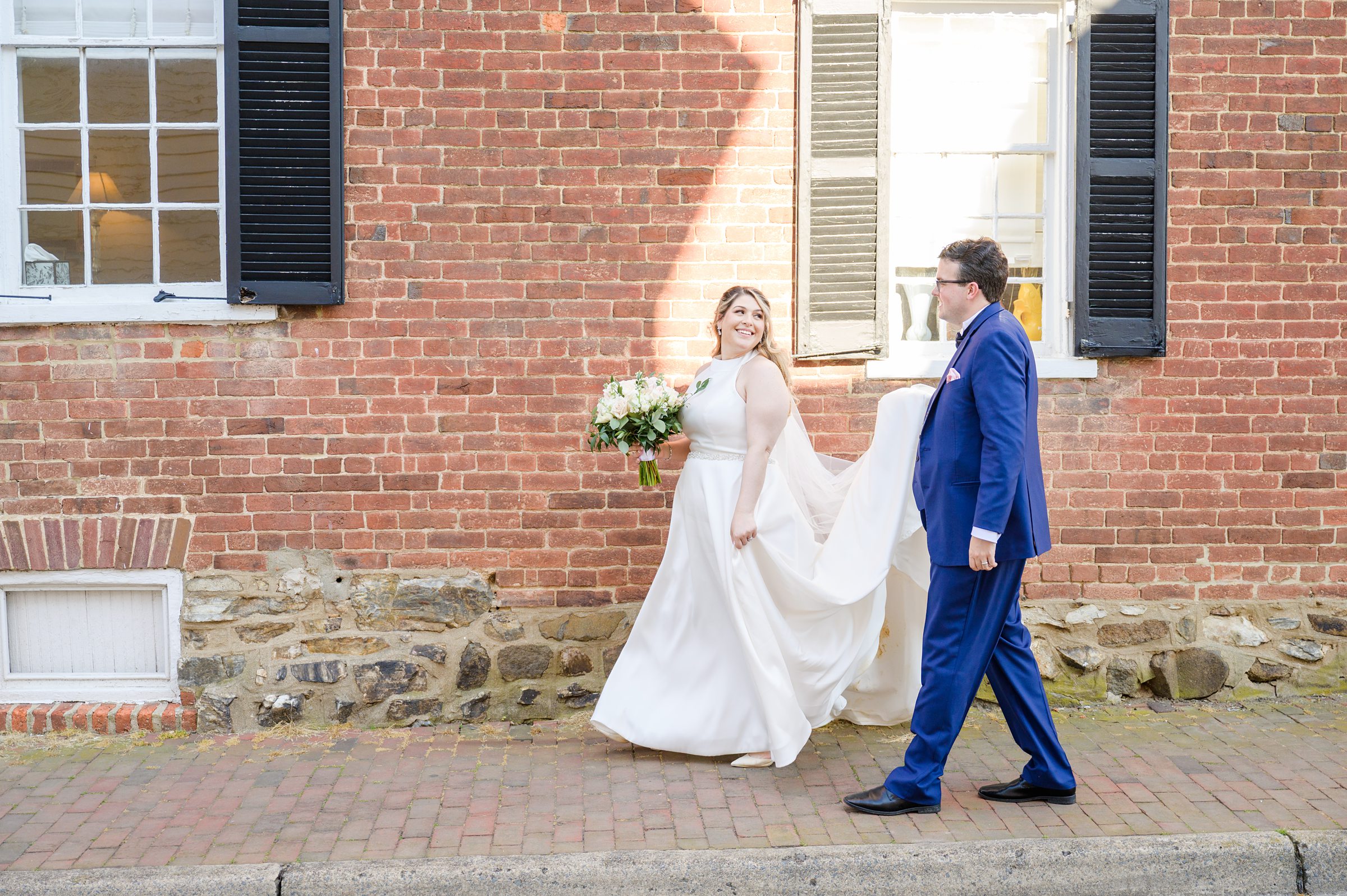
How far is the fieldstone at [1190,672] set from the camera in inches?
213

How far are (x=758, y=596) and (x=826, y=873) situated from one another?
1.24m

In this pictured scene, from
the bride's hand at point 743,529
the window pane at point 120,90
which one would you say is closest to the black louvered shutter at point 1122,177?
the bride's hand at point 743,529

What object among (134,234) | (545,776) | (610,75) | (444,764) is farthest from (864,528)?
(134,234)

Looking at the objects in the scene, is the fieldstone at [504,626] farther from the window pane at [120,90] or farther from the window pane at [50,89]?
the window pane at [50,89]

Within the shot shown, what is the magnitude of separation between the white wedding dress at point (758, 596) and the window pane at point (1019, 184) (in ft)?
5.46

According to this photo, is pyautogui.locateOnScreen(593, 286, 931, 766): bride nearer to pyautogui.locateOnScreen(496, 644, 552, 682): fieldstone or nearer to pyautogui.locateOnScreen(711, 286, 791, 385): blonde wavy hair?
pyautogui.locateOnScreen(711, 286, 791, 385): blonde wavy hair

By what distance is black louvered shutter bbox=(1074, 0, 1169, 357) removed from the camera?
5.30 meters

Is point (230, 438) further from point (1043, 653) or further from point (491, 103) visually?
point (1043, 653)

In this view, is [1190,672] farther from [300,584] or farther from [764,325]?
[300,584]

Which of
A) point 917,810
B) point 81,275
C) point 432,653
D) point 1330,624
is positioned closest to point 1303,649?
point 1330,624

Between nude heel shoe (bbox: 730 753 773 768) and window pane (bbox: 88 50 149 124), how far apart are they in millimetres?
4192

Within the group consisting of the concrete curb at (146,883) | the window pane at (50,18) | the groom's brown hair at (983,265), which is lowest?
the concrete curb at (146,883)

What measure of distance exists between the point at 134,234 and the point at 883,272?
374 cm

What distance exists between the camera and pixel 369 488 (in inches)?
205
